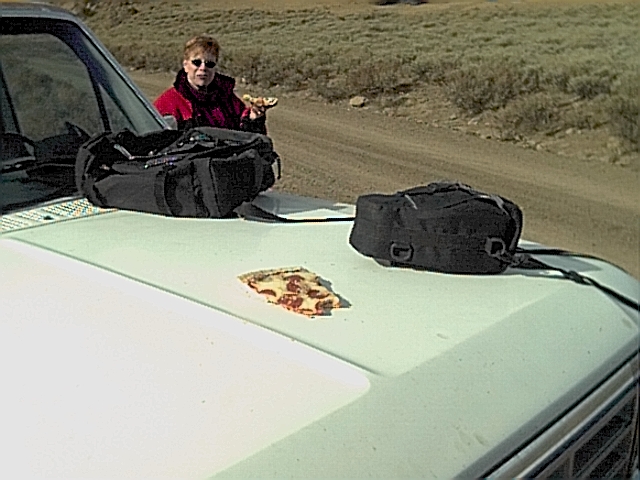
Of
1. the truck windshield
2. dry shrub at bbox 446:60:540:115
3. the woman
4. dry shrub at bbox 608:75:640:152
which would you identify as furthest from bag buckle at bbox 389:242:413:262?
dry shrub at bbox 446:60:540:115

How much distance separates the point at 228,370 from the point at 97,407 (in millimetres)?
239

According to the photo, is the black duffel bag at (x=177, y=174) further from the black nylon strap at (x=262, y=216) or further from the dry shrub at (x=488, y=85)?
the dry shrub at (x=488, y=85)

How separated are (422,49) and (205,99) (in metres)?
14.0

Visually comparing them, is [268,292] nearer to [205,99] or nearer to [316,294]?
[316,294]

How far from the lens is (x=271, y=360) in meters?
1.71

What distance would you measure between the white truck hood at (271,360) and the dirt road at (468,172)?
3.55 meters

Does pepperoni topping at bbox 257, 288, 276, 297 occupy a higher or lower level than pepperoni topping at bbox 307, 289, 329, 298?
higher

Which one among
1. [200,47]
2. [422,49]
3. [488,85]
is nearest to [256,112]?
[200,47]

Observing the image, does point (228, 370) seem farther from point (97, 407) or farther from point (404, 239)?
point (404, 239)

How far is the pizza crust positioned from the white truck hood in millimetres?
28

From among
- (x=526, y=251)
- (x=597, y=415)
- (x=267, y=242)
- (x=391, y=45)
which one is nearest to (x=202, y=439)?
(x=597, y=415)

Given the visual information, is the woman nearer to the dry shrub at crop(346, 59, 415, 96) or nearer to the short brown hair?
the short brown hair

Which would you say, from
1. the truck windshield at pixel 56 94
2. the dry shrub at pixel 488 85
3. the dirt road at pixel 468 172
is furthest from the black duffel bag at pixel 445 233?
the dry shrub at pixel 488 85

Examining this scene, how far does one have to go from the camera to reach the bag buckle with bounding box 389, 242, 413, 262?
2.24m
